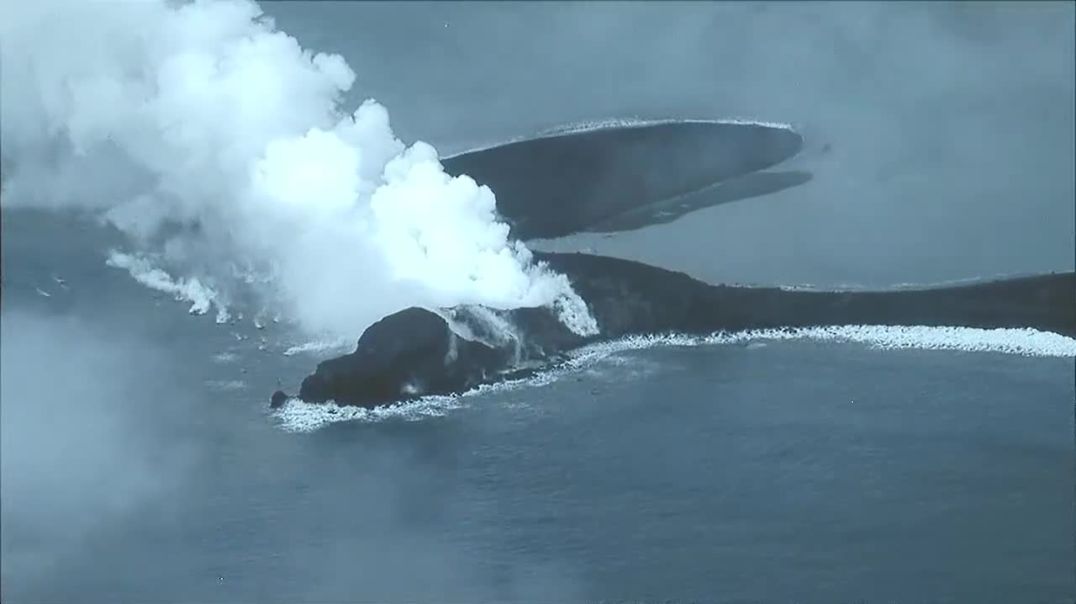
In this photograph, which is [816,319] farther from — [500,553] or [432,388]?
[500,553]

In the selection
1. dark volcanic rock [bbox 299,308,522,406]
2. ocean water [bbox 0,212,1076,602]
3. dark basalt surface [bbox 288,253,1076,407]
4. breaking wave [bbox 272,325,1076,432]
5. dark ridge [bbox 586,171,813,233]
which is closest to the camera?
ocean water [bbox 0,212,1076,602]

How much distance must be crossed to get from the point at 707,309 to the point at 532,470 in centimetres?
618

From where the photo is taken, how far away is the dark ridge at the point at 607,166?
2738 cm

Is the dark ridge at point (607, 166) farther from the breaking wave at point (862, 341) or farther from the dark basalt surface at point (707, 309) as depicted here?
the breaking wave at point (862, 341)

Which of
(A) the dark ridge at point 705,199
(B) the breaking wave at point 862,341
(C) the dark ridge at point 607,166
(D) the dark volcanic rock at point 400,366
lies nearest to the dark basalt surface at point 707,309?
(D) the dark volcanic rock at point 400,366

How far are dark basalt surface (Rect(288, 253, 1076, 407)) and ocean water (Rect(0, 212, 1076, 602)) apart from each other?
0.61 m

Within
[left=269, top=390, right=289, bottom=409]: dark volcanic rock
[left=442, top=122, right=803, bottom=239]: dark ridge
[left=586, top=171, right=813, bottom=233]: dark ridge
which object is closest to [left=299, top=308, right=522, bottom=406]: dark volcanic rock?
[left=269, top=390, right=289, bottom=409]: dark volcanic rock

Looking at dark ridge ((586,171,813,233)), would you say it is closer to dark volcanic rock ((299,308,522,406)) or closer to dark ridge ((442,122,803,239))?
dark ridge ((442,122,803,239))

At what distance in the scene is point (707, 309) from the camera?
24922mm

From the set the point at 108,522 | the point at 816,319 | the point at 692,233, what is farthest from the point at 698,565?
the point at 692,233

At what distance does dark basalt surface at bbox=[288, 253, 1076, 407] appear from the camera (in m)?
23.4

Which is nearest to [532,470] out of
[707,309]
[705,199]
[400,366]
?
[400,366]

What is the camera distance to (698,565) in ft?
56.5

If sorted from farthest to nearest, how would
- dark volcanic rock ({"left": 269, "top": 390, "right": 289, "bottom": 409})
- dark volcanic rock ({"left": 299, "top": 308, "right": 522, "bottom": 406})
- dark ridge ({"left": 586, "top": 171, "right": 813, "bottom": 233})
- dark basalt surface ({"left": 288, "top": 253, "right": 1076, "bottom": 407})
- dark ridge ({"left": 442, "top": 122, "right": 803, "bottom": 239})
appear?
dark ridge ({"left": 586, "top": 171, "right": 813, "bottom": 233}), dark ridge ({"left": 442, "top": 122, "right": 803, "bottom": 239}), dark basalt surface ({"left": 288, "top": 253, "right": 1076, "bottom": 407}), dark volcanic rock ({"left": 299, "top": 308, "right": 522, "bottom": 406}), dark volcanic rock ({"left": 269, "top": 390, "right": 289, "bottom": 409})
